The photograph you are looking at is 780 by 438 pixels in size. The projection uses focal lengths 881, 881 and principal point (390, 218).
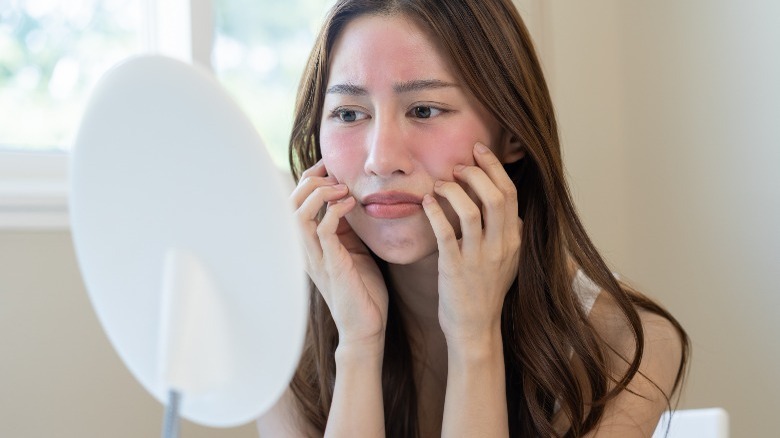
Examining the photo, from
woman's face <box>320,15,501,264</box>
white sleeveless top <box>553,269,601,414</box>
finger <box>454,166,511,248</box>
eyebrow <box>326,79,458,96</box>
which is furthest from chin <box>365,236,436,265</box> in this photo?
white sleeveless top <box>553,269,601,414</box>

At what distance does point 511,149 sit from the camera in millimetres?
1430

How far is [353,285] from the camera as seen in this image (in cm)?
133

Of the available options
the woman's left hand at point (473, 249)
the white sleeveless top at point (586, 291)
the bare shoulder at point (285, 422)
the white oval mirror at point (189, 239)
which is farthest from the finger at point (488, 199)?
the white oval mirror at point (189, 239)

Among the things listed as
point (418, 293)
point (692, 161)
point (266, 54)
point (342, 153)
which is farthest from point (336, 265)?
point (692, 161)

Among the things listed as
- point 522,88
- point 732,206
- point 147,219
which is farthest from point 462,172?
point 732,206

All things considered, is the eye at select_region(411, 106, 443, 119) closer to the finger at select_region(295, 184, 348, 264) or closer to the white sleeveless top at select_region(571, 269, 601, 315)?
the finger at select_region(295, 184, 348, 264)

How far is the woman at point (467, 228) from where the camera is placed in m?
1.29

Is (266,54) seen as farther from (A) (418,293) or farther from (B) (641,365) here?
(B) (641,365)

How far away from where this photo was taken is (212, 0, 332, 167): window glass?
2283mm

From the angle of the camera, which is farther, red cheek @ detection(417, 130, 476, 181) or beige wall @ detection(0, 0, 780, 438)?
beige wall @ detection(0, 0, 780, 438)

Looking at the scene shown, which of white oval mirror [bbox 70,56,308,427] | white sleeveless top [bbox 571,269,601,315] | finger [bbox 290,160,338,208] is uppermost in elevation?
finger [bbox 290,160,338,208]

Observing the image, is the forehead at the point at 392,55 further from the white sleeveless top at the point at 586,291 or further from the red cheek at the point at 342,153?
the white sleeveless top at the point at 586,291

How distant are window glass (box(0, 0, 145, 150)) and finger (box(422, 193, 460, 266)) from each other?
3.19ft

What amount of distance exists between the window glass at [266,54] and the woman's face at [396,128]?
98 cm
